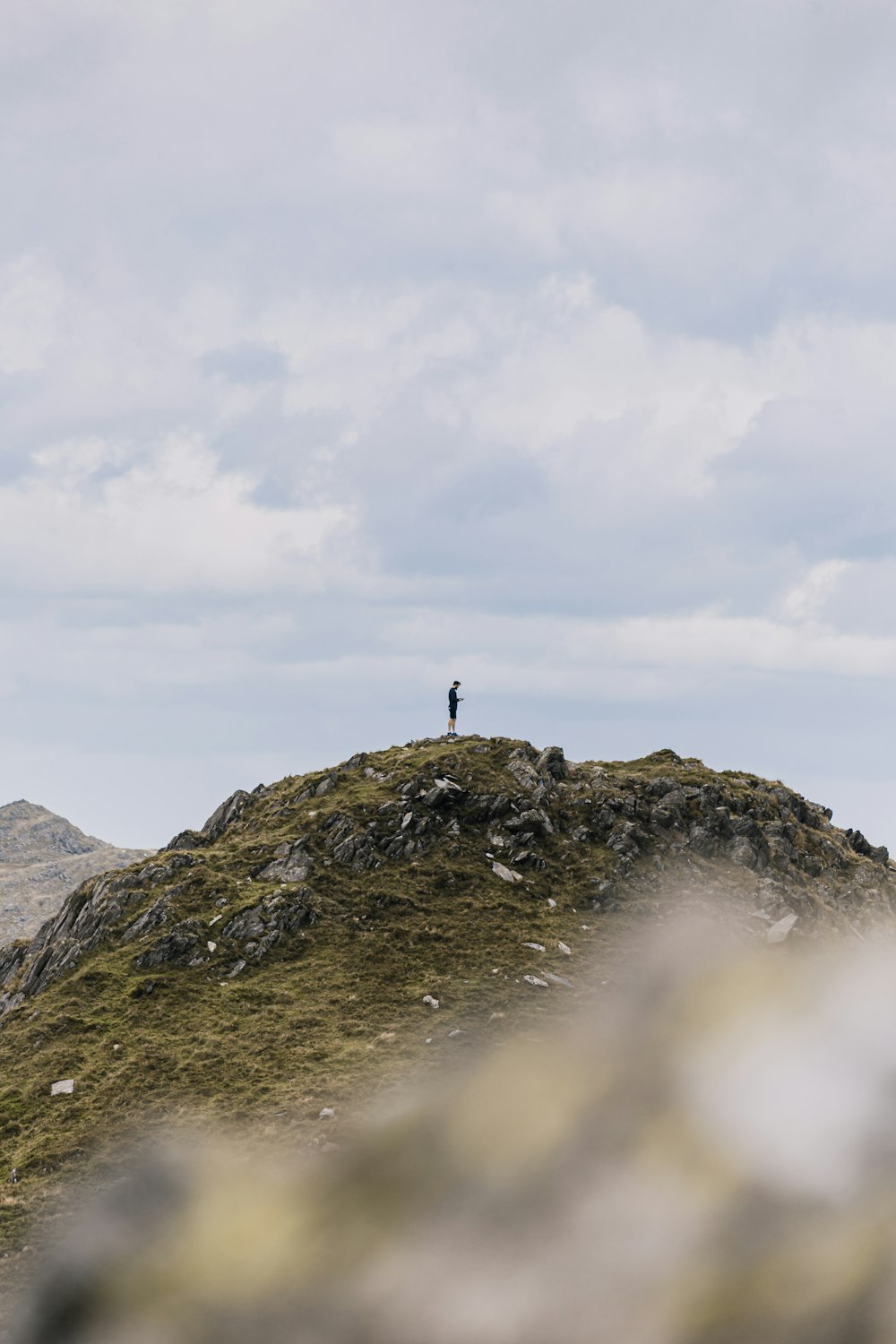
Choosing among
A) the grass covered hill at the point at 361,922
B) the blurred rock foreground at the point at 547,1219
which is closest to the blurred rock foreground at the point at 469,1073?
the blurred rock foreground at the point at 547,1219

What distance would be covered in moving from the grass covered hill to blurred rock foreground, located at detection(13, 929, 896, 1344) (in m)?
2.99

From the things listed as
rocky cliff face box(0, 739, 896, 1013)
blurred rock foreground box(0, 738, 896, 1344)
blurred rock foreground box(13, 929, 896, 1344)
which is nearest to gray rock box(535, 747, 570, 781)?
rocky cliff face box(0, 739, 896, 1013)

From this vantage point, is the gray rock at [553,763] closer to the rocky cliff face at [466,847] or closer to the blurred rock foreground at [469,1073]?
the rocky cliff face at [466,847]

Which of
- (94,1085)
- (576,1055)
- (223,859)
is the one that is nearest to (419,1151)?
(576,1055)

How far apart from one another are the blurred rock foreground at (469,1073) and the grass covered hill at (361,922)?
20 cm

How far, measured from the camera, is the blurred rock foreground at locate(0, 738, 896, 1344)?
70.8ft

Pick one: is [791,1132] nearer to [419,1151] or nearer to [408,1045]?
[419,1151]

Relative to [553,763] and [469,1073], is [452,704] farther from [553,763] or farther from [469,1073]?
[469,1073]

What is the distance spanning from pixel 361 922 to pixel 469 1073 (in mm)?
14758

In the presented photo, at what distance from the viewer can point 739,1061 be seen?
30.9 m

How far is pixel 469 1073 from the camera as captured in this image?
101 feet

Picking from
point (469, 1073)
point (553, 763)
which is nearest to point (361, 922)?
point (469, 1073)

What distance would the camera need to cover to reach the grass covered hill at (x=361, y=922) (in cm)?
3256

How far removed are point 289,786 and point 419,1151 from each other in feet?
121
